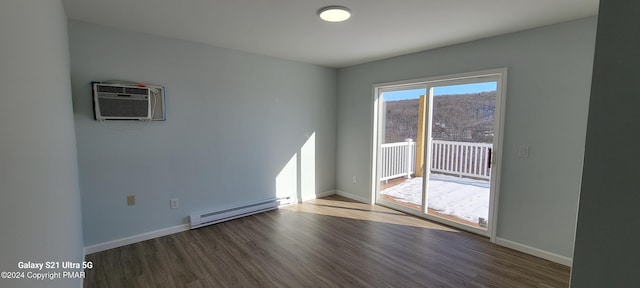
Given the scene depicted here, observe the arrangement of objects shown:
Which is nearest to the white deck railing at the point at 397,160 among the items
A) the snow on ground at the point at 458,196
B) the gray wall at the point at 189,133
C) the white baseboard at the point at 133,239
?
the snow on ground at the point at 458,196

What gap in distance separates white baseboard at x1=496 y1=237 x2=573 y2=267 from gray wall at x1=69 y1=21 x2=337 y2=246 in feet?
9.23

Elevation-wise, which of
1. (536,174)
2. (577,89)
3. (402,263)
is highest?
(577,89)

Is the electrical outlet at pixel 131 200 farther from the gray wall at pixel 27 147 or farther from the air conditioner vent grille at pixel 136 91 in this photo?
the gray wall at pixel 27 147

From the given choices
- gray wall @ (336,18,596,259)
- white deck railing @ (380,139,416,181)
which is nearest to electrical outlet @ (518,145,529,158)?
gray wall @ (336,18,596,259)

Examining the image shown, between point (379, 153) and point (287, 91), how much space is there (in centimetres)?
177

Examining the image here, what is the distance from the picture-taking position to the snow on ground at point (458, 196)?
3355mm

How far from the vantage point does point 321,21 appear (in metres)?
2.52

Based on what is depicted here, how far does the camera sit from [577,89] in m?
2.47

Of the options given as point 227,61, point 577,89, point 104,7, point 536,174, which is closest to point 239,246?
point 227,61

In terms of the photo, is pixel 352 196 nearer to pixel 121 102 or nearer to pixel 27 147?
pixel 121 102

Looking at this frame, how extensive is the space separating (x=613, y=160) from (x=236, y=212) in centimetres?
365

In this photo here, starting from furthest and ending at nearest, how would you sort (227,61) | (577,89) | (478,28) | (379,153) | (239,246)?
(379,153) → (227,61) → (239,246) → (478,28) → (577,89)

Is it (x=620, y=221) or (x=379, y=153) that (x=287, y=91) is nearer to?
(x=379, y=153)

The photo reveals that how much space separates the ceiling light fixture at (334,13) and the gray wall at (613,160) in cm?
180
